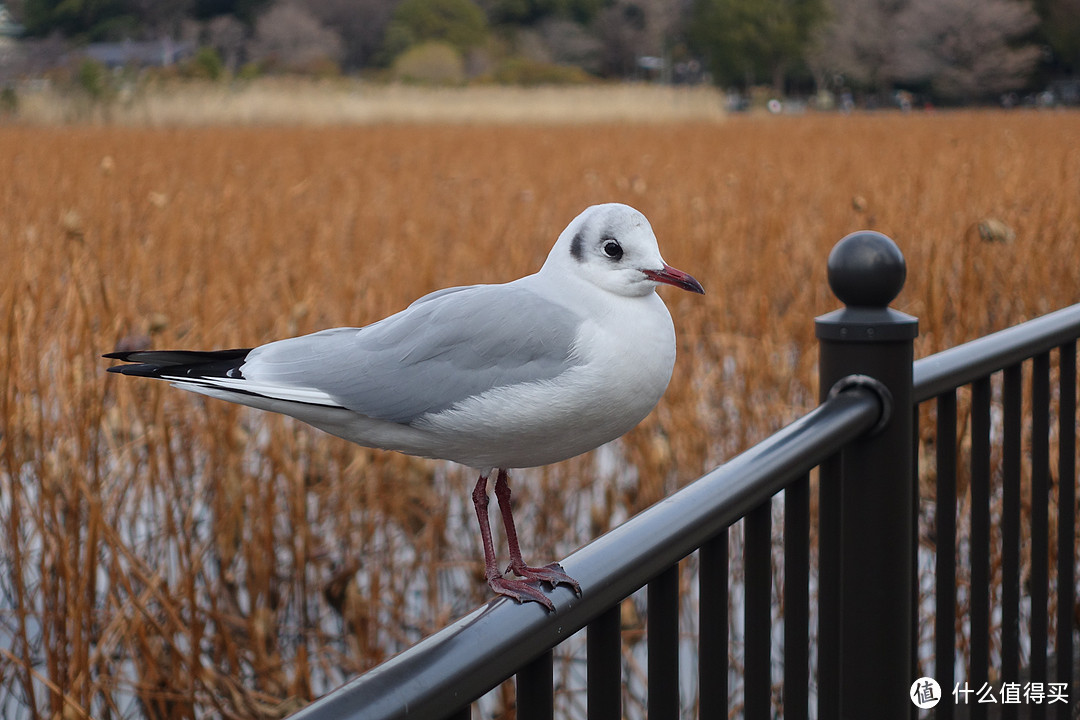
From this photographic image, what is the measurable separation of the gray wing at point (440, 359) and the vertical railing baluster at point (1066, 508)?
109cm

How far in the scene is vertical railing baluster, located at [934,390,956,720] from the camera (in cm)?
122

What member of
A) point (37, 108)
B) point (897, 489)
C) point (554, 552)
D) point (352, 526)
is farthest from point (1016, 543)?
point (37, 108)

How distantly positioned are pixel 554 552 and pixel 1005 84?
1676 inches

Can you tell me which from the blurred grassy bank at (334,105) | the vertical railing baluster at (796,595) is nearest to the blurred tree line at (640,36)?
the blurred grassy bank at (334,105)

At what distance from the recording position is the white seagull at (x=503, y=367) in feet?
1.97

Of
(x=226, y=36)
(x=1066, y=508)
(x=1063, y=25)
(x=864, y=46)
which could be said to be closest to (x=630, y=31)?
(x=864, y=46)

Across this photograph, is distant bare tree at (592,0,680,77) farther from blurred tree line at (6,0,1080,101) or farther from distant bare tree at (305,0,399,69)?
distant bare tree at (305,0,399,69)

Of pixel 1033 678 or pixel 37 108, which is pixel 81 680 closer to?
pixel 1033 678

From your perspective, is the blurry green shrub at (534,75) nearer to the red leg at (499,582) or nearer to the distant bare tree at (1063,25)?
the distant bare tree at (1063,25)

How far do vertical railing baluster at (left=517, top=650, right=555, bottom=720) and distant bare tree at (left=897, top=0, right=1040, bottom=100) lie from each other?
43.5 m

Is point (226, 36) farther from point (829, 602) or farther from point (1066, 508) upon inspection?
point (829, 602)

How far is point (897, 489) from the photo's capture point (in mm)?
1090

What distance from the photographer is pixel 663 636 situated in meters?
0.76

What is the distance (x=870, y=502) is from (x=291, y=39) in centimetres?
4514
